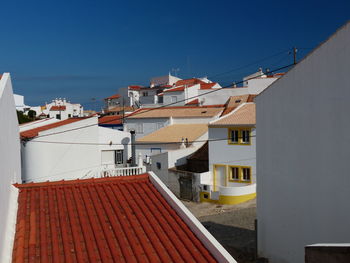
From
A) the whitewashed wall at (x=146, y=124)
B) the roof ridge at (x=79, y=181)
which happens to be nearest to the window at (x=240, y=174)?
the whitewashed wall at (x=146, y=124)

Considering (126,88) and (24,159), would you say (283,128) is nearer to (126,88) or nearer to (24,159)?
(24,159)

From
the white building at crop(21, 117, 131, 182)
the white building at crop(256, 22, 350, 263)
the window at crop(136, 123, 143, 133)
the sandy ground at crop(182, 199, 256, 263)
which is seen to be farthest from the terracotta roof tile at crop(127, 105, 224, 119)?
the white building at crop(256, 22, 350, 263)

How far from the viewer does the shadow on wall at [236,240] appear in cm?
1716

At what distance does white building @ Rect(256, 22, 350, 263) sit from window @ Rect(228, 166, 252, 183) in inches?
522

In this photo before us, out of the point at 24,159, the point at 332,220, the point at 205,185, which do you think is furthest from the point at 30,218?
the point at 205,185

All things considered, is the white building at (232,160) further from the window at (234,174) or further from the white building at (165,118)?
the white building at (165,118)

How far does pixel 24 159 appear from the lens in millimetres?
21953

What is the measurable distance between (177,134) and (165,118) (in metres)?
7.73

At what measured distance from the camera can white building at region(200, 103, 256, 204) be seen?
28117 millimetres

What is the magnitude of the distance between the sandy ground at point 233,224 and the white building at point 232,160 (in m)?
0.81

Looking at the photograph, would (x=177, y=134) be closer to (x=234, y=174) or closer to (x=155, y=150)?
(x=155, y=150)

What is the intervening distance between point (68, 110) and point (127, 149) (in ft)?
180

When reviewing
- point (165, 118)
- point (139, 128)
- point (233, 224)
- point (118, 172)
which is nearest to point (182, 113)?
point (165, 118)

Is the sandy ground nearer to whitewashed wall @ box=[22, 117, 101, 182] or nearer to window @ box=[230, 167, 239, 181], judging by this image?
window @ box=[230, 167, 239, 181]
